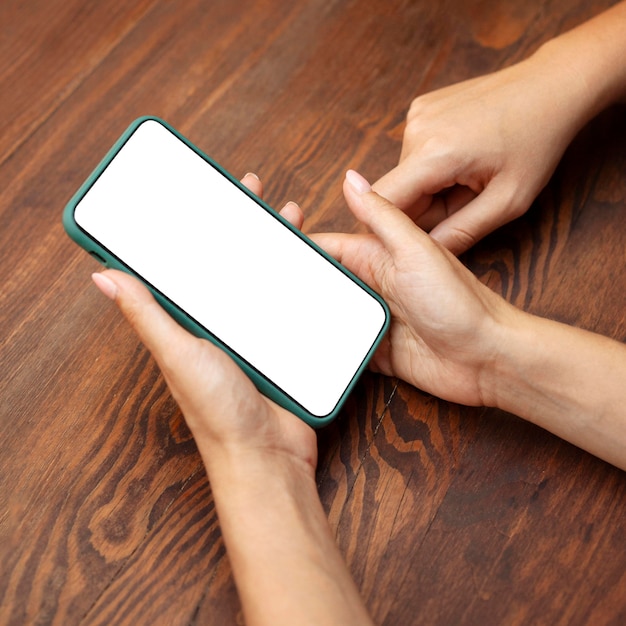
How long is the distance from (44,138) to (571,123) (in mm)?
532

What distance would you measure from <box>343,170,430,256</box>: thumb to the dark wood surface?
0.09 meters

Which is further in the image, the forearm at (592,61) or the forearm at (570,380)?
the forearm at (592,61)

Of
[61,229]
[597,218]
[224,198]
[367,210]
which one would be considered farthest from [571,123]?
[61,229]

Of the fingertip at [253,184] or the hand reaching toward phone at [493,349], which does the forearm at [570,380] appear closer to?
the hand reaching toward phone at [493,349]

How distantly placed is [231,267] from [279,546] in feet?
Result: 0.71

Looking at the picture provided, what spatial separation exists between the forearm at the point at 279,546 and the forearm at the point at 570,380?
19 cm

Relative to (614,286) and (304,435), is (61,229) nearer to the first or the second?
(304,435)

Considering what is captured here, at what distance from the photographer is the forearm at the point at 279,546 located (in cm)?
44

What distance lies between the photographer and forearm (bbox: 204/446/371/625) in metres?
0.44

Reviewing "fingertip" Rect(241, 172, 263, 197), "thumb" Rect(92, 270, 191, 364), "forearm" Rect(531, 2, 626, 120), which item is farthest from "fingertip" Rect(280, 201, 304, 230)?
"forearm" Rect(531, 2, 626, 120)

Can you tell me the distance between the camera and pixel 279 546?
1.51 ft

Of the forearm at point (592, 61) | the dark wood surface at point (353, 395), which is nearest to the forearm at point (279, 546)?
the dark wood surface at point (353, 395)

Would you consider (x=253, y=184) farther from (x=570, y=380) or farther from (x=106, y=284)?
(x=570, y=380)

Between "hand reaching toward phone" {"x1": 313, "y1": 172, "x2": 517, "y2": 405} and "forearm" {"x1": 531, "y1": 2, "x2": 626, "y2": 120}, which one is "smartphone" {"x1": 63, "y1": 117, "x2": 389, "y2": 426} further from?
"forearm" {"x1": 531, "y1": 2, "x2": 626, "y2": 120}
